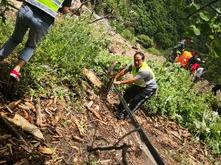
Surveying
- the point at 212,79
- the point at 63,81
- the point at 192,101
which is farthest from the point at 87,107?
the point at 212,79

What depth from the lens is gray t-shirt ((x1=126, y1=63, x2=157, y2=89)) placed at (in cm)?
940

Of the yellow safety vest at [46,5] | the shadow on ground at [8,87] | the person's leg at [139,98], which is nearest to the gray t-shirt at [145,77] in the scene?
the person's leg at [139,98]

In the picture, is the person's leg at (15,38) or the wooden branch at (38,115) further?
the wooden branch at (38,115)

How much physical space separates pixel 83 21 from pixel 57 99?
3.08 metres

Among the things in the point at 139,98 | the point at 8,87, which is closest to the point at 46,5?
the point at 8,87

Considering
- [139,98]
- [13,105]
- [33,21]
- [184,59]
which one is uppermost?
[33,21]

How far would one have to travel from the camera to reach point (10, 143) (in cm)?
550

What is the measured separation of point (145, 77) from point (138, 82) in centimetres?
18

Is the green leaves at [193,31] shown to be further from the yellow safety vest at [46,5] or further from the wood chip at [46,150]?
the yellow safety vest at [46,5]

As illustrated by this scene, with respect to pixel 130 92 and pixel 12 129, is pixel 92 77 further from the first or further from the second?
pixel 12 129

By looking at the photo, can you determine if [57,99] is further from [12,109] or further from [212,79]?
[212,79]

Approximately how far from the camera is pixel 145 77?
374 inches

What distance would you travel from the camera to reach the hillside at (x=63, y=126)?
572cm

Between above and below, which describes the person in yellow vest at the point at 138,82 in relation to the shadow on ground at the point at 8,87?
below
